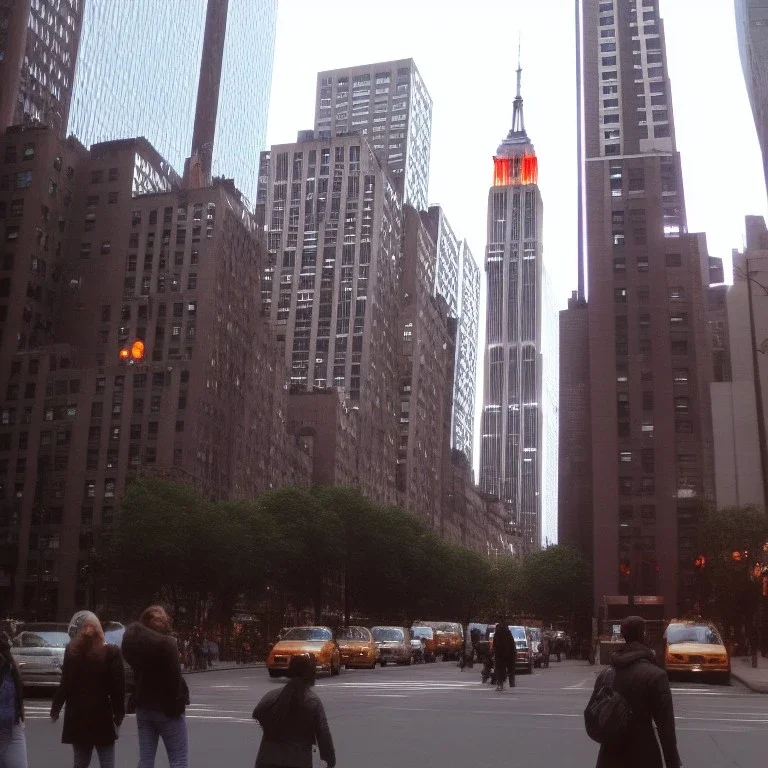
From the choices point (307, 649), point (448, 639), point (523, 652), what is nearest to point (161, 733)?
point (307, 649)

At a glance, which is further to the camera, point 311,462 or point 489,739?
point 311,462

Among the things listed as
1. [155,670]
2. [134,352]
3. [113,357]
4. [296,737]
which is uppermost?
[113,357]

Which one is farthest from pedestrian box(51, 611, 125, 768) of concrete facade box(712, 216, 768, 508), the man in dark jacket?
concrete facade box(712, 216, 768, 508)

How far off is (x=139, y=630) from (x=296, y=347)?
158m

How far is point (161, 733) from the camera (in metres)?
9.02

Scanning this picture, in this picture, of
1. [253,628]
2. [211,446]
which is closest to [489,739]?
[253,628]

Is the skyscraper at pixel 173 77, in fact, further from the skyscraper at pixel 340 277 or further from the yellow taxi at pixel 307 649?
the yellow taxi at pixel 307 649

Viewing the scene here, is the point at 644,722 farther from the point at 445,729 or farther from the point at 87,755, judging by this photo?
the point at 445,729

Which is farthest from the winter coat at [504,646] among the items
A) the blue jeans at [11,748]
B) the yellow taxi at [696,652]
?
the blue jeans at [11,748]

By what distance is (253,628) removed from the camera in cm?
7744

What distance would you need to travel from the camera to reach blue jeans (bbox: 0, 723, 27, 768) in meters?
7.71

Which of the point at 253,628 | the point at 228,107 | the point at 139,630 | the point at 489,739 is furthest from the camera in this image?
the point at 228,107

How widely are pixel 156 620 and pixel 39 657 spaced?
1654 centimetres

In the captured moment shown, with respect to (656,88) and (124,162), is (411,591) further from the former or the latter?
(656,88)
